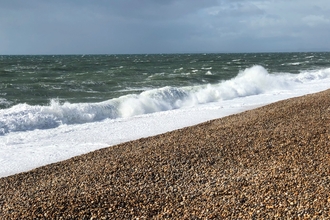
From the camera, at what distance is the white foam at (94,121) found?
29.0 feet

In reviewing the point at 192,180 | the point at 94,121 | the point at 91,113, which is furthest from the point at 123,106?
the point at 192,180

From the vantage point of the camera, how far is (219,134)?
8844mm

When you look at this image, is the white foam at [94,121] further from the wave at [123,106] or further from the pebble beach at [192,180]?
the pebble beach at [192,180]

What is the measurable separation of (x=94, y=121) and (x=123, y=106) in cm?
210

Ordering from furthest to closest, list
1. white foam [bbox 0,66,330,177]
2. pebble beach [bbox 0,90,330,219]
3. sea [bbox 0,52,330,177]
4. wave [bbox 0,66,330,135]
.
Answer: wave [bbox 0,66,330,135]
sea [bbox 0,52,330,177]
white foam [bbox 0,66,330,177]
pebble beach [bbox 0,90,330,219]

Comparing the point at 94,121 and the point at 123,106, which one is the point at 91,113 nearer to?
the point at 94,121

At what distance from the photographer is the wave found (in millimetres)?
12259

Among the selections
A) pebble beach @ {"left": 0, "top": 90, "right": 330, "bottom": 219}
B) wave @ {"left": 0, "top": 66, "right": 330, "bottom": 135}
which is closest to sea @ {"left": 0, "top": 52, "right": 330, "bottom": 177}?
wave @ {"left": 0, "top": 66, "right": 330, "bottom": 135}

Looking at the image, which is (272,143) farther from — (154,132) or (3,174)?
(3,174)

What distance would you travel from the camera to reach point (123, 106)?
15.3m

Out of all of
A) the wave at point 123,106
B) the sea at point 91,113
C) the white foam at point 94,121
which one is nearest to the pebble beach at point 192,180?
the white foam at point 94,121

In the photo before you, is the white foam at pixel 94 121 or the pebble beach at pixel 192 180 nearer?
the pebble beach at pixel 192 180

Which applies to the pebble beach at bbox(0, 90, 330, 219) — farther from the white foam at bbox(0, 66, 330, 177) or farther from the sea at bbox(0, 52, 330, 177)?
the sea at bbox(0, 52, 330, 177)

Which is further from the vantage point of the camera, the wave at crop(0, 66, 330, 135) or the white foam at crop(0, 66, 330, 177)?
the wave at crop(0, 66, 330, 135)
